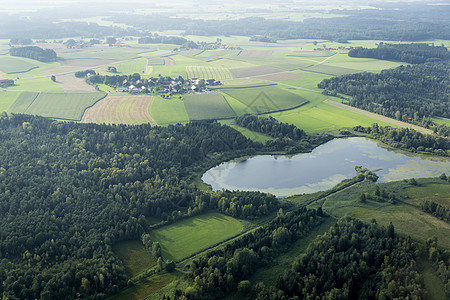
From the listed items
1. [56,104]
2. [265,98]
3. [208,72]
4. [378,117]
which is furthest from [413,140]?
[56,104]

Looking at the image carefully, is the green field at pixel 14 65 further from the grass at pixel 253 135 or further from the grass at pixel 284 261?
the grass at pixel 284 261

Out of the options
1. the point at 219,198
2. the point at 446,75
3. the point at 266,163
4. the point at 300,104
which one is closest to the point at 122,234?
the point at 219,198

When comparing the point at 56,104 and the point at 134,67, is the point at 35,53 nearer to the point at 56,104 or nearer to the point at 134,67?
the point at 134,67

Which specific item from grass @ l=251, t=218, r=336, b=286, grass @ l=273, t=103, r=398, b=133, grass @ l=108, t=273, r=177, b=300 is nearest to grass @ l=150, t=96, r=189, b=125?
grass @ l=273, t=103, r=398, b=133

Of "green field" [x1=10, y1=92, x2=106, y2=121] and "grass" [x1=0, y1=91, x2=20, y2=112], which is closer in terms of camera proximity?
"green field" [x1=10, y1=92, x2=106, y2=121]

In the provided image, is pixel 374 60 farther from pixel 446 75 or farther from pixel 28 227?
pixel 28 227

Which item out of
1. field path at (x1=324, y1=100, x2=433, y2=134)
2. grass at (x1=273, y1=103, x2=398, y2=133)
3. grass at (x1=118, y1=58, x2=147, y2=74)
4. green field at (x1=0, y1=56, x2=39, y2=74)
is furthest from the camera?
grass at (x1=118, y1=58, x2=147, y2=74)

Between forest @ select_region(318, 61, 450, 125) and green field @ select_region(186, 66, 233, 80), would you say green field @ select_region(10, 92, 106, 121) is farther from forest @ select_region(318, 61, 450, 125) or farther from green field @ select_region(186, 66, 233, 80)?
forest @ select_region(318, 61, 450, 125)
